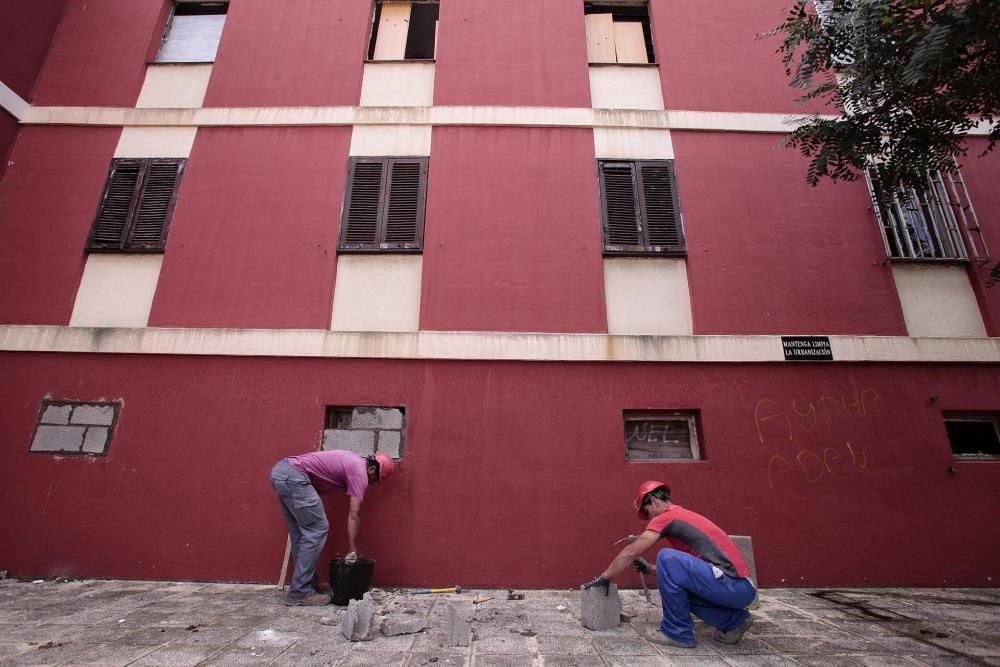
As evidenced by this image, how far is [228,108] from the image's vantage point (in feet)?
21.5

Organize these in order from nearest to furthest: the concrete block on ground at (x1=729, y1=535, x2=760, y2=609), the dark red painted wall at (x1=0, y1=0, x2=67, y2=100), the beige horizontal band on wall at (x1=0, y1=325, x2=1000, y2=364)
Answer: the concrete block on ground at (x1=729, y1=535, x2=760, y2=609)
the beige horizontal band on wall at (x1=0, y1=325, x2=1000, y2=364)
the dark red painted wall at (x1=0, y1=0, x2=67, y2=100)

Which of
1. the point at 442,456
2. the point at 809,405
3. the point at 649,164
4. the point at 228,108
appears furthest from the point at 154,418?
the point at 809,405

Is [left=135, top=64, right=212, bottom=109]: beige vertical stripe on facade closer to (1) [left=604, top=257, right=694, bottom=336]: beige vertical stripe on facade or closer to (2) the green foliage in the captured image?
(1) [left=604, top=257, right=694, bottom=336]: beige vertical stripe on facade

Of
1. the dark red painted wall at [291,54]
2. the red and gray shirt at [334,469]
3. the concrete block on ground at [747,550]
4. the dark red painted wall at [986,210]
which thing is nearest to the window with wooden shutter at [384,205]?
the dark red painted wall at [291,54]

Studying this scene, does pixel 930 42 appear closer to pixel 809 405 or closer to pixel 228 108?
pixel 809 405

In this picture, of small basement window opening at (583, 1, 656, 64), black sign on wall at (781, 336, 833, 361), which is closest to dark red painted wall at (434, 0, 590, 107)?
small basement window opening at (583, 1, 656, 64)

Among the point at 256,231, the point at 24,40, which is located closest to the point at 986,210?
the point at 256,231

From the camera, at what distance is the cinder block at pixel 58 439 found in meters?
5.24

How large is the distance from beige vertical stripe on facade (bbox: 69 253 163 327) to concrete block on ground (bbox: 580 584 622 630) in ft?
18.3

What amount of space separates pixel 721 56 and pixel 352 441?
7.12 metres

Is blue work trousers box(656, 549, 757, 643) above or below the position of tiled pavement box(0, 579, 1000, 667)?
above

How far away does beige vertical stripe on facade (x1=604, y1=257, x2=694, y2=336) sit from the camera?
223 inches

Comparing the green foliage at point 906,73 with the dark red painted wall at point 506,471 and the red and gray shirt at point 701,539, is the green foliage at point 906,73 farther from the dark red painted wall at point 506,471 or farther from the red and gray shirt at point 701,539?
the red and gray shirt at point 701,539

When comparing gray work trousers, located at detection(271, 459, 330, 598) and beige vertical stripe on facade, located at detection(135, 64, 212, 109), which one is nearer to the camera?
gray work trousers, located at detection(271, 459, 330, 598)
